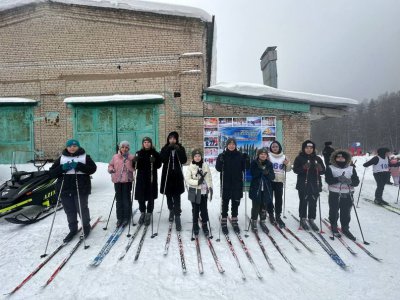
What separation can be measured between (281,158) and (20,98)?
11611 mm

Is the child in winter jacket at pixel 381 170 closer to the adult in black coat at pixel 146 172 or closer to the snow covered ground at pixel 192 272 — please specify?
the snow covered ground at pixel 192 272

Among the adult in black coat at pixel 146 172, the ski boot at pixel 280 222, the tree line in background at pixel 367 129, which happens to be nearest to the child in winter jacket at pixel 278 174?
the ski boot at pixel 280 222

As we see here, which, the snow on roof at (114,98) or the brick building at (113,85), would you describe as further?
the brick building at (113,85)

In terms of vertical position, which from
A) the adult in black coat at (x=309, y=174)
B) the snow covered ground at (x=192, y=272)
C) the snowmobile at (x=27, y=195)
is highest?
the adult in black coat at (x=309, y=174)

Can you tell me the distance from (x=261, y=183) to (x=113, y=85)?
8.46 m

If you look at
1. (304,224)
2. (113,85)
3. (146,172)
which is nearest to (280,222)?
(304,224)

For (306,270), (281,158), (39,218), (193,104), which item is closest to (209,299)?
(306,270)

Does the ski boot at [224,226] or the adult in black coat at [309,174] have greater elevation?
the adult in black coat at [309,174]

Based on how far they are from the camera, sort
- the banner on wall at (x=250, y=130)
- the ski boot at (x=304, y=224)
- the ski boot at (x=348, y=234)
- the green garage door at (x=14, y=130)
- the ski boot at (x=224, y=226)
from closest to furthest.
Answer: the ski boot at (x=348, y=234), the ski boot at (x=224, y=226), the ski boot at (x=304, y=224), the banner on wall at (x=250, y=130), the green garage door at (x=14, y=130)

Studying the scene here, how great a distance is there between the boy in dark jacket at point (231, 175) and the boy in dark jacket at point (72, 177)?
231cm

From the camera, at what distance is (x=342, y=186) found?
4039 mm

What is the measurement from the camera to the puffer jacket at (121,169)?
4238 millimetres

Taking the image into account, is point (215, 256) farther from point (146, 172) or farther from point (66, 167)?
point (66, 167)

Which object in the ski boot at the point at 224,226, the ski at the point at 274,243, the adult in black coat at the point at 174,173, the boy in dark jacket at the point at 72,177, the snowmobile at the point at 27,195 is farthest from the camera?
the snowmobile at the point at 27,195
